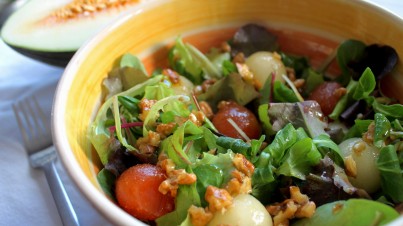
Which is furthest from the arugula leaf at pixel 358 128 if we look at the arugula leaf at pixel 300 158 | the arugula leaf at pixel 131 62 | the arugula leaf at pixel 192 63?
the arugula leaf at pixel 131 62

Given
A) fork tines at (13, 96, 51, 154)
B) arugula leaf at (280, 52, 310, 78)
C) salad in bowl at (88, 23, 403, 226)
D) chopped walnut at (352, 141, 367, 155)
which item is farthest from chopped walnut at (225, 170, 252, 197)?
fork tines at (13, 96, 51, 154)

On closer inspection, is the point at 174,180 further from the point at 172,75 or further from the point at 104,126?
the point at 172,75

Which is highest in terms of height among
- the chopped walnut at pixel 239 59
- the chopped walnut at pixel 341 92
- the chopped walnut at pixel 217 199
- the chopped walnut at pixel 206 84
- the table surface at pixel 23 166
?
the chopped walnut at pixel 341 92

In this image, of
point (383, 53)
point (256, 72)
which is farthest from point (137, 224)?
point (383, 53)

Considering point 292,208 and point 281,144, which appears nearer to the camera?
point 292,208

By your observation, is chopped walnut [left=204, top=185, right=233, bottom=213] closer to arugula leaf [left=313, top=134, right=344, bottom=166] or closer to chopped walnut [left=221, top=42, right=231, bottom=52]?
arugula leaf [left=313, top=134, right=344, bottom=166]

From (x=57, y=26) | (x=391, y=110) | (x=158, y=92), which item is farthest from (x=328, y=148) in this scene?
(x=57, y=26)

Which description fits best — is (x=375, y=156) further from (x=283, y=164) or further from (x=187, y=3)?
(x=187, y=3)

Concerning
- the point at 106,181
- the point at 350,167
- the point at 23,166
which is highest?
the point at 350,167

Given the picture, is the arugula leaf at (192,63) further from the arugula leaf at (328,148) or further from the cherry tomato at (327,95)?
the arugula leaf at (328,148)
